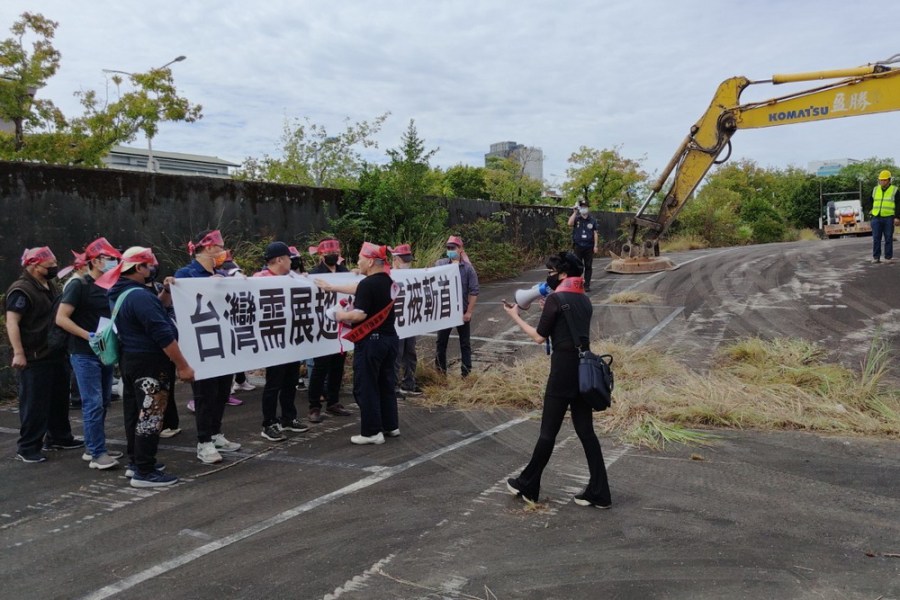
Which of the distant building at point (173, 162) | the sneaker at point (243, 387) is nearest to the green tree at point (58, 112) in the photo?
the sneaker at point (243, 387)

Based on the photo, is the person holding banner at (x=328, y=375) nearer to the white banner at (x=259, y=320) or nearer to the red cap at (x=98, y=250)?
the white banner at (x=259, y=320)

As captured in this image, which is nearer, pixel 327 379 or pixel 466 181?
pixel 327 379

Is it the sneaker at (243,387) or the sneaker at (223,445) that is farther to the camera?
the sneaker at (243,387)

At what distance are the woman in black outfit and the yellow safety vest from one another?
13.1m

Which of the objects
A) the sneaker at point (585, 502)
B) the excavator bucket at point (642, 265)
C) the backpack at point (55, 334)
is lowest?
the sneaker at point (585, 502)

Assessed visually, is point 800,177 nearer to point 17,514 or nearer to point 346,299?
point 346,299

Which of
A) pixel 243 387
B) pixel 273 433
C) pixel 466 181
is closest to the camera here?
pixel 273 433

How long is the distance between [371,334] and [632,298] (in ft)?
28.3

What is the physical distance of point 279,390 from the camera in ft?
23.7

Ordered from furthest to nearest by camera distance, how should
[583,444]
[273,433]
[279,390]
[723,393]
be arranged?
[723,393], [279,390], [273,433], [583,444]

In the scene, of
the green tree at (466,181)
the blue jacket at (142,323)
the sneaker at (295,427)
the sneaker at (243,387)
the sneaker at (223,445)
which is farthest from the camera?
the green tree at (466,181)

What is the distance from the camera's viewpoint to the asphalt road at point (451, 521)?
3.94 metres

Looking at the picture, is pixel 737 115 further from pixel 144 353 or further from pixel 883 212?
pixel 144 353

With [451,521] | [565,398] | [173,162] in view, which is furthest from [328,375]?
[173,162]
